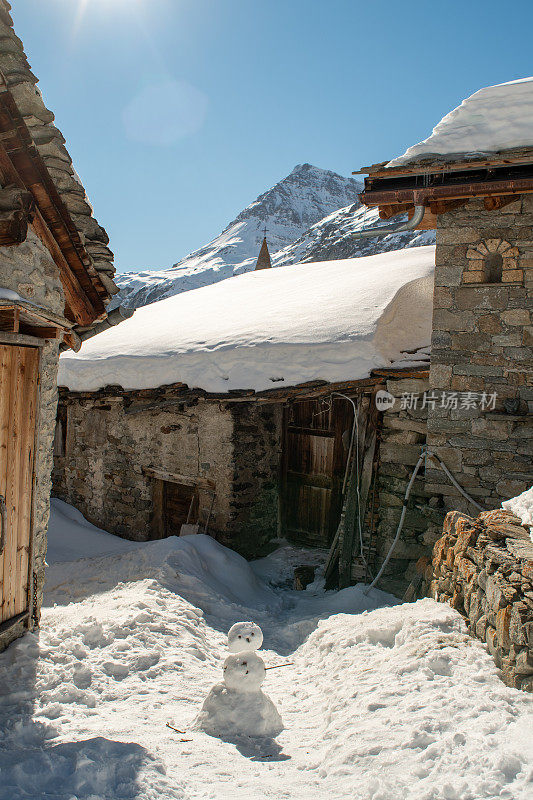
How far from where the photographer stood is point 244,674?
337 centimetres

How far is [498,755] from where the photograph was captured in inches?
85.8

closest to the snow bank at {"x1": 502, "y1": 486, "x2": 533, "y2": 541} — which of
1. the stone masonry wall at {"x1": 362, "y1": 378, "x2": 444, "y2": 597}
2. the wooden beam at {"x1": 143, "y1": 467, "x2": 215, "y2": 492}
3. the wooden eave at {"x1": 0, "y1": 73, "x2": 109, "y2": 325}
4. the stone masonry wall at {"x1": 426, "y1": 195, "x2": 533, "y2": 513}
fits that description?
the stone masonry wall at {"x1": 426, "y1": 195, "x2": 533, "y2": 513}

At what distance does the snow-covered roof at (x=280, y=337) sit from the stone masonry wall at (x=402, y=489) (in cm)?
62

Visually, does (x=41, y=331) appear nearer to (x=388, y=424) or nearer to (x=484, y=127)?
(x=388, y=424)

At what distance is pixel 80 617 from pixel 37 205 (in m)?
3.50

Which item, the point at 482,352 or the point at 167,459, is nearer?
the point at 482,352

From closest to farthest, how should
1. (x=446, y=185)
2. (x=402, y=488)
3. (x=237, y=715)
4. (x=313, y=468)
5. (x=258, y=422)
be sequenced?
(x=237, y=715) → (x=446, y=185) → (x=402, y=488) → (x=258, y=422) → (x=313, y=468)

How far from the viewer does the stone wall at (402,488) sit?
6.34 metres

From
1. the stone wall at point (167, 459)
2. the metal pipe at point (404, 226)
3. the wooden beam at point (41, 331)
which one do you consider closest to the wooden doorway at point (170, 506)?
the stone wall at point (167, 459)

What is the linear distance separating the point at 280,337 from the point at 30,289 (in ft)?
13.8

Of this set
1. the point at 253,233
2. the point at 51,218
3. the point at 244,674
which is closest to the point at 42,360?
the point at 51,218

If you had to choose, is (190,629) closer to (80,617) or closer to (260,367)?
(80,617)

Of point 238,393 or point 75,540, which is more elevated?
point 238,393

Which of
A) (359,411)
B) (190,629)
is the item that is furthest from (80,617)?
(359,411)
